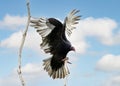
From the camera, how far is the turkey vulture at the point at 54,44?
4.56 m

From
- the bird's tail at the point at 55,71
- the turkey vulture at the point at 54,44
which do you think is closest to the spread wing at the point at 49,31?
the turkey vulture at the point at 54,44

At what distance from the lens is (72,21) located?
5977 mm

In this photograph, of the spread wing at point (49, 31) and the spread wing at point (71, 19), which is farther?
the spread wing at point (71, 19)

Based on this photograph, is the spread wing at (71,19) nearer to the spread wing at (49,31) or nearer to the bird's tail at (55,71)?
the spread wing at (49,31)

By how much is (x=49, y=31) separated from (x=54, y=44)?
1.06 ft

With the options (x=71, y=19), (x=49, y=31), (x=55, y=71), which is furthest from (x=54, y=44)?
(x=71, y=19)

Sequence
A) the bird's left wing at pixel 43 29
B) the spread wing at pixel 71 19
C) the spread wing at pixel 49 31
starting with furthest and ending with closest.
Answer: the spread wing at pixel 71 19, the spread wing at pixel 49 31, the bird's left wing at pixel 43 29

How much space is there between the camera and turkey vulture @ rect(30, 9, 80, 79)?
4562 millimetres

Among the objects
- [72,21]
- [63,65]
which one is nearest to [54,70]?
[63,65]

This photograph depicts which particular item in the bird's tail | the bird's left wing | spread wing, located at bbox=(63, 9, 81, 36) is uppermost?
spread wing, located at bbox=(63, 9, 81, 36)

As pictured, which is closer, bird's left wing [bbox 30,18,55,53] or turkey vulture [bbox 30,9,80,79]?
bird's left wing [bbox 30,18,55,53]

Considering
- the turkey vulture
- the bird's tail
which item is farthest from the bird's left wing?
the bird's tail

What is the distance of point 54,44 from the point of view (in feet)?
16.1

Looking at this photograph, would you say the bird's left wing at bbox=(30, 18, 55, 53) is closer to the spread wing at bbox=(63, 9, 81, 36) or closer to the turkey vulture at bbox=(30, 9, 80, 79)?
the turkey vulture at bbox=(30, 9, 80, 79)
